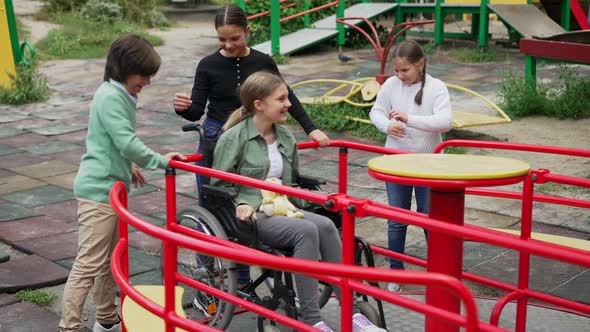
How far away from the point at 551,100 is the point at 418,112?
17.1 ft

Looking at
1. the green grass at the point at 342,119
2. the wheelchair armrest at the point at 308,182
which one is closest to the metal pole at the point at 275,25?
the green grass at the point at 342,119

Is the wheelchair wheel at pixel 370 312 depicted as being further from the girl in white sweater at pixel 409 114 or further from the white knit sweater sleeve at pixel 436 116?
the white knit sweater sleeve at pixel 436 116

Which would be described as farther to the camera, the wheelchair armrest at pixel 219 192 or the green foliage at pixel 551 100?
the green foliage at pixel 551 100

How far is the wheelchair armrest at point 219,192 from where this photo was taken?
369 centimetres

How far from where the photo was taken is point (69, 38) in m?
15.8

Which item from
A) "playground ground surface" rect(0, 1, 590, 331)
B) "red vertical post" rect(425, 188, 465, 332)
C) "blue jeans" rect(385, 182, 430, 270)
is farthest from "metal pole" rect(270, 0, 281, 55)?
"red vertical post" rect(425, 188, 465, 332)

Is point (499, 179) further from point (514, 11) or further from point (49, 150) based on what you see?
point (514, 11)

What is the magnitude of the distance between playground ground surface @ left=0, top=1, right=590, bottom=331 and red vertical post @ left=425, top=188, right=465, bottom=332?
3.41 ft

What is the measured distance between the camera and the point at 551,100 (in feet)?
30.3

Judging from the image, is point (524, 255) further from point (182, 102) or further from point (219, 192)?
point (182, 102)

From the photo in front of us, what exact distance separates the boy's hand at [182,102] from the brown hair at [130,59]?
550mm

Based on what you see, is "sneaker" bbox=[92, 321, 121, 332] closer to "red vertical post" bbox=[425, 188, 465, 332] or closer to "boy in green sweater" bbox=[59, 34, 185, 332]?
"boy in green sweater" bbox=[59, 34, 185, 332]

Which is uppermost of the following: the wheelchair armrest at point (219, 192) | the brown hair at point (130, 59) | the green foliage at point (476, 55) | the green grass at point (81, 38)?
the brown hair at point (130, 59)

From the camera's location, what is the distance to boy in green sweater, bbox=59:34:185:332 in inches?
145
